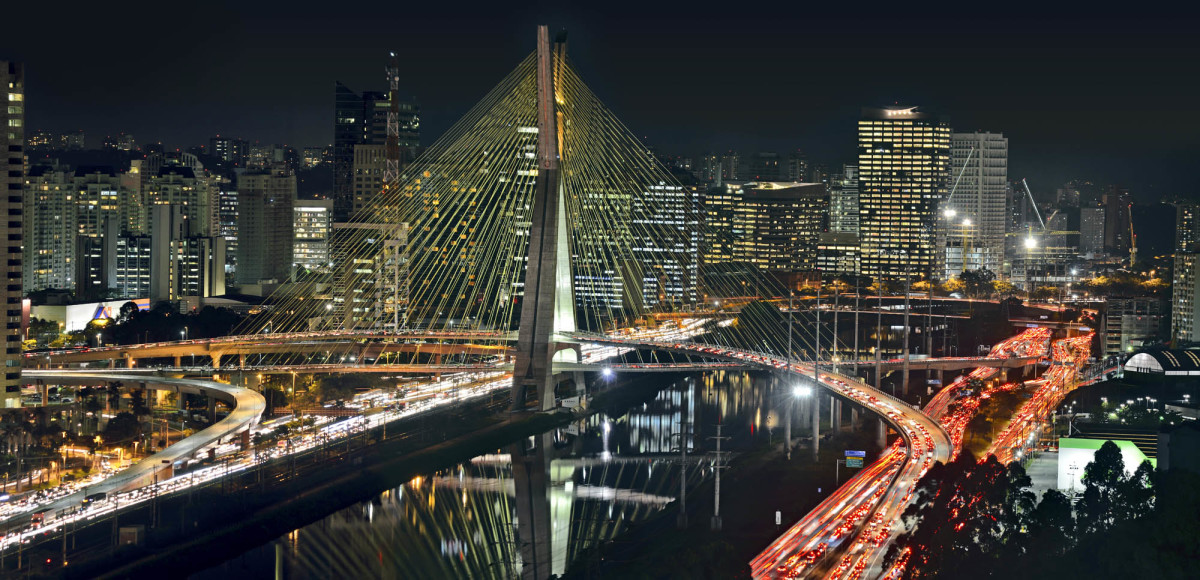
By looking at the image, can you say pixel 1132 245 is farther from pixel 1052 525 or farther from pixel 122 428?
pixel 1052 525

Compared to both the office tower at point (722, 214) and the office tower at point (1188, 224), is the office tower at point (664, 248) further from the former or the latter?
the office tower at point (1188, 224)

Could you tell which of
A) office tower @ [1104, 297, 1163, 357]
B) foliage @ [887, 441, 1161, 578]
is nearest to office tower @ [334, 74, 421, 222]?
office tower @ [1104, 297, 1163, 357]

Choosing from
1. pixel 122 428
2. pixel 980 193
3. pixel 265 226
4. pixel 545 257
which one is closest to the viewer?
pixel 122 428

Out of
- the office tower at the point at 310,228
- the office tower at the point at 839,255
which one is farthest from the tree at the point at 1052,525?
the office tower at the point at 839,255

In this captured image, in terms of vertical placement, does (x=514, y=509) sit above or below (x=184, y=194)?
below

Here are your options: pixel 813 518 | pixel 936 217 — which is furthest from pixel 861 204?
pixel 813 518

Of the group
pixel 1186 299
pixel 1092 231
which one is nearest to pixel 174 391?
pixel 1186 299

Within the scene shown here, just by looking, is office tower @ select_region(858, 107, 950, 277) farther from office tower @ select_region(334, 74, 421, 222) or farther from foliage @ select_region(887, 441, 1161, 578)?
foliage @ select_region(887, 441, 1161, 578)
